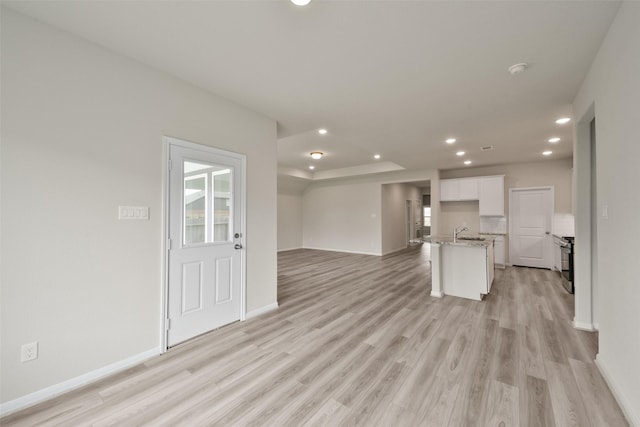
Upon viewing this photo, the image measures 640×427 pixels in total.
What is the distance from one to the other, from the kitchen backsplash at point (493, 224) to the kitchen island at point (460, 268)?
3.17 meters

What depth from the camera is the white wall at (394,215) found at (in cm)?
843

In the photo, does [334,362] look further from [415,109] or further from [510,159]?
[510,159]

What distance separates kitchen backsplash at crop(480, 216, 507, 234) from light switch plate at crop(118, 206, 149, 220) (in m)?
7.66

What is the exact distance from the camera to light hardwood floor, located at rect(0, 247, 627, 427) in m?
1.69

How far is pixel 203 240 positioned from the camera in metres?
2.91

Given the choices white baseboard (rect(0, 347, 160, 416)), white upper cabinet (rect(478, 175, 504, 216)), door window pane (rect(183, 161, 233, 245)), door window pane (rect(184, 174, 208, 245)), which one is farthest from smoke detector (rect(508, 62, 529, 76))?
white upper cabinet (rect(478, 175, 504, 216))

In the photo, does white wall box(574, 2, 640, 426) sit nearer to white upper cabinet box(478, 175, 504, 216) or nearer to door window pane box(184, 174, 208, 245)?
door window pane box(184, 174, 208, 245)

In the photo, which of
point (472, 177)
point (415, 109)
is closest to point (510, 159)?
point (472, 177)

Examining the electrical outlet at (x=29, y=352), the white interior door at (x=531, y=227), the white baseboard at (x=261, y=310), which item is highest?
the white interior door at (x=531, y=227)

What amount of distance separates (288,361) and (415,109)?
3353 millimetres

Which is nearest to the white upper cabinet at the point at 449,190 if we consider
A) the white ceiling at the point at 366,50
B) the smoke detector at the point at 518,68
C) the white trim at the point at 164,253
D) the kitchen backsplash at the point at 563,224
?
the kitchen backsplash at the point at 563,224

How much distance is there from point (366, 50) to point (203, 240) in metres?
2.55

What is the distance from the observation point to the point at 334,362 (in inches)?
91.0

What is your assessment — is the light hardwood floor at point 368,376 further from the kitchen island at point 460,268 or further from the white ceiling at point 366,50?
the white ceiling at point 366,50
